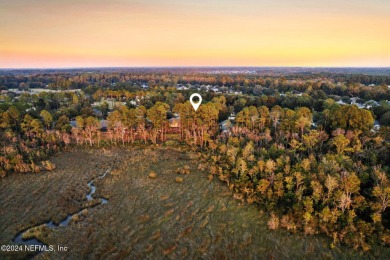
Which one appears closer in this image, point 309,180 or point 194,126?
point 309,180

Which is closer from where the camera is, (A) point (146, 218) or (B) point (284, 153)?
(A) point (146, 218)

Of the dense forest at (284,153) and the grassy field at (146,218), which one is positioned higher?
the dense forest at (284,153)

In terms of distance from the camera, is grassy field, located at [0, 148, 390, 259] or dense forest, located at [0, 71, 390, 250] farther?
dense forest, located at [0, 71, 390, 250]

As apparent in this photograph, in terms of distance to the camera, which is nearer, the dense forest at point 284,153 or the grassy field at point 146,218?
the grassy field at point 146,218

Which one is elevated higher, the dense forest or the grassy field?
the dense forest

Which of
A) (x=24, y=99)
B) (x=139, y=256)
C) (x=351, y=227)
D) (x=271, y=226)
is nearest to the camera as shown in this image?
(x=139, y=256)

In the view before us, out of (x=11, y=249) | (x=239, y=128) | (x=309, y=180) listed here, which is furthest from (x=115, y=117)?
(x=309, y=180)

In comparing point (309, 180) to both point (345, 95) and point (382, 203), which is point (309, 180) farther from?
point (345, 95)

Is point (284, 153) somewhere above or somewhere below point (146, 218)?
above
